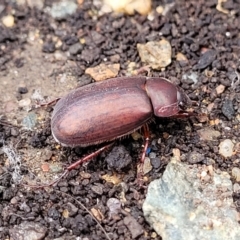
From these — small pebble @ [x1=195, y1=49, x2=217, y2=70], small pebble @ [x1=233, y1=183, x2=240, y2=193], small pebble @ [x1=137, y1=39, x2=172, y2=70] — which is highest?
small pebble @ [x1=137, y1=39, x2=172, y2=70]

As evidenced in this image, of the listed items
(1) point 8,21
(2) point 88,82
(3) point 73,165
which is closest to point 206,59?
(2) point 88,82

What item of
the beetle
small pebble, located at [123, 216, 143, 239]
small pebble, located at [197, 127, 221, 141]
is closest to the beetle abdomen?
the beetle

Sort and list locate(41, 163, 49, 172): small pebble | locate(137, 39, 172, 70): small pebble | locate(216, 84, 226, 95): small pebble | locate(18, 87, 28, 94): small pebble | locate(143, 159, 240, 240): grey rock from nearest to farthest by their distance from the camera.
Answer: locate(143, 159, 240, 240): grey rock → locate(41, 163, 49, 172): small pebble → locate(216, 84, 226, 95): small pebble → locate(18, 87, 28, 94): small pebble → locate(137, 39, 172, 70): small pebble

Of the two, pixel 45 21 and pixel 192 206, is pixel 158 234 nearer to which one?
pixel 192 206

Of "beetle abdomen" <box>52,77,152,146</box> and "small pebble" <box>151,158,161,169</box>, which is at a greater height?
"beetle abdomen" <box>52,77,152,146</box>

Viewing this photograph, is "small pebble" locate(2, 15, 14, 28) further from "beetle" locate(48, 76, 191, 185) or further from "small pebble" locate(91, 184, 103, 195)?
"small pebble" locate(91, 184, 103, 195)

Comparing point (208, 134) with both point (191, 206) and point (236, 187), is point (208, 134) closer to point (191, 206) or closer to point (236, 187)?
point (236, 187)

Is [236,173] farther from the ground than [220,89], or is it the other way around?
[220,89]
